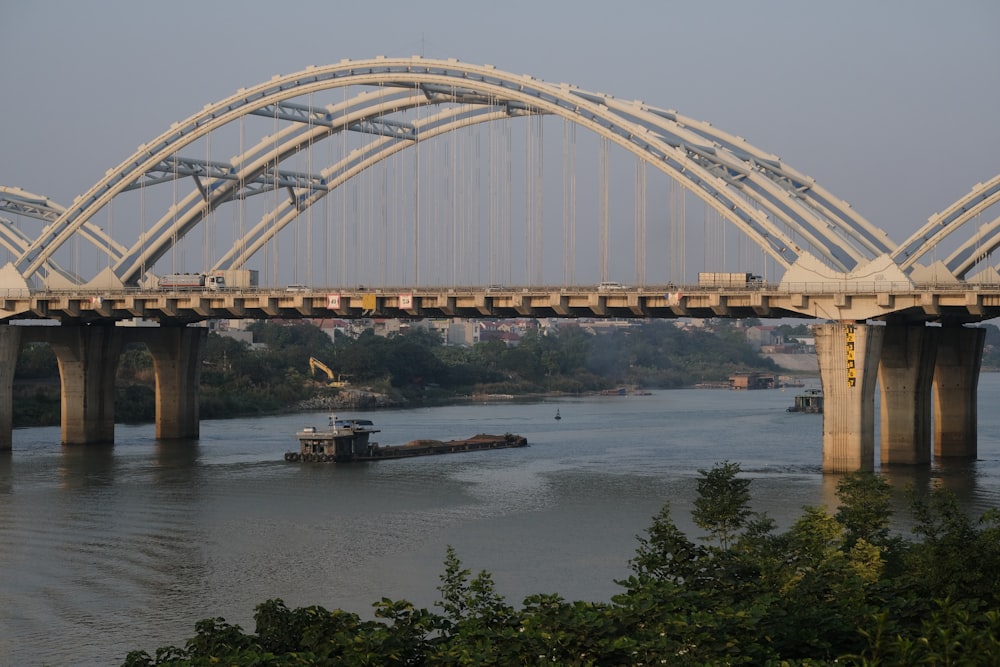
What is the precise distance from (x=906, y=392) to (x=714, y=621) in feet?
143

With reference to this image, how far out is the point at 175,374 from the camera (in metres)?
80.0

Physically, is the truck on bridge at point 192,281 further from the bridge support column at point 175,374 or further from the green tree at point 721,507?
the green tree at point 721,507

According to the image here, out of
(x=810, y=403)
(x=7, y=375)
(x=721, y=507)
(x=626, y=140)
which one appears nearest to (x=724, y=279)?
(x=626, y=140)

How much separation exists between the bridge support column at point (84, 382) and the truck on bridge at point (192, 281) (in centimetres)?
579

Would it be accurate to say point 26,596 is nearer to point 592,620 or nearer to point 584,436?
→ point 592,620

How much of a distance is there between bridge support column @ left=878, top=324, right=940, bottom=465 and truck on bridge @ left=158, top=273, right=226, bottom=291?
35074 mm

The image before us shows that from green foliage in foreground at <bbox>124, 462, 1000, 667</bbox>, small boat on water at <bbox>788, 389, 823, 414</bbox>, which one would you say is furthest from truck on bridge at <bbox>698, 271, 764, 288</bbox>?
small boat on water at <bbox>788, 389, 823, 414</bbox>

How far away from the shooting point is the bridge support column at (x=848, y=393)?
54.8m

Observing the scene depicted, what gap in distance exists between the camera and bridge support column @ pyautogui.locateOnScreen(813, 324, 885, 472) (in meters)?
54.8

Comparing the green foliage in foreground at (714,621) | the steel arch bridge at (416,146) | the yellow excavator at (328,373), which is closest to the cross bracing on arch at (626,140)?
the steel arch bridge at (416,146)

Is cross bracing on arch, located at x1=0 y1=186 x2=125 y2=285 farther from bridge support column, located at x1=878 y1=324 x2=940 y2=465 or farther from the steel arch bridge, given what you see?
bridge support column, located at x1=878 y1=324 x2=940 y2=465

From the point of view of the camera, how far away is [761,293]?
57750 millimetres

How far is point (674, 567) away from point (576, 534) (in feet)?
55.7

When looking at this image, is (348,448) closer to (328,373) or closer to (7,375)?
(7,375)
